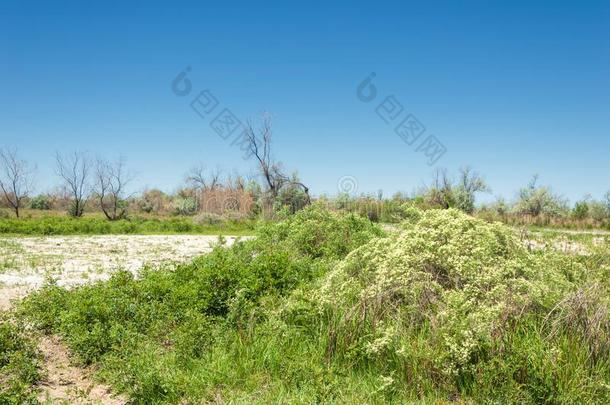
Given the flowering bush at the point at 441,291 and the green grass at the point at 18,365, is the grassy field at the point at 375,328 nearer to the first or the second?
the flowering bush at the point at 441,291

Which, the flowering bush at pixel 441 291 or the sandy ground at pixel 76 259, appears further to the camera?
the sandy ground at pixel 76 259

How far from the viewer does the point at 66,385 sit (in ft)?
16.4

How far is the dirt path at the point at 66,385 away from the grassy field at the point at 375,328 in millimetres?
146

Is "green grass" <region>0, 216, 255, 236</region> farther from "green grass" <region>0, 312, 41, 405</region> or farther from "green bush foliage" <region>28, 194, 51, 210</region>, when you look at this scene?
"green bush foliage" <region>28, 194, 51, 210</region>

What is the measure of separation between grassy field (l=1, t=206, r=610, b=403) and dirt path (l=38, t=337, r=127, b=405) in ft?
0.48

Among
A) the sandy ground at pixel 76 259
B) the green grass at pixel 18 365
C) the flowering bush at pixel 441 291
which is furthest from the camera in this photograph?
the sandy ground at pixel 76 259

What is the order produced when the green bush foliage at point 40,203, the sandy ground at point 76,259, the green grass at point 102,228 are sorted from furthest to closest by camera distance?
the green bush foliage at point 40,203 < the green grass at point 102,228 < the sandy ground at point 76,259

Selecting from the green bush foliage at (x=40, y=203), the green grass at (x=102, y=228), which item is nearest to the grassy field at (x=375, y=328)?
the green grass at (x=102, y=228)

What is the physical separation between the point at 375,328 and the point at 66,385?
3.31m

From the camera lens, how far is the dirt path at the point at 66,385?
15.1 feet

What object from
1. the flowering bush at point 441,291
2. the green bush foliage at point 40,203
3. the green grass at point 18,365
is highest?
the green bush foliage at point 40,203

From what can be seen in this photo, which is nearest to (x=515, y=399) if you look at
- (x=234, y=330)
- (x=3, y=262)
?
(x=234, y=330)

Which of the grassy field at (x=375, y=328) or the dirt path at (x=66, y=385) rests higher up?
the grassy field at (x=375, y=328)

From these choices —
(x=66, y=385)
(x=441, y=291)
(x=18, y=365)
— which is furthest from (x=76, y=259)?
(x=441, y=291)
